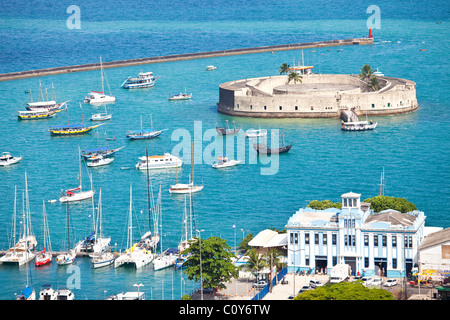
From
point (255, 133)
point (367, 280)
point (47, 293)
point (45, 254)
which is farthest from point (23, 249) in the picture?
point (255, 133)

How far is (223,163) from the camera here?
9531 cm

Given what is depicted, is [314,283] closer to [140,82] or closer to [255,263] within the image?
[255,263]

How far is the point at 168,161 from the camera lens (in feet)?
314

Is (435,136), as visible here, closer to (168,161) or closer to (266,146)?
(266,146)

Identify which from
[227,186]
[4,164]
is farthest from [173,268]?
[4,164]

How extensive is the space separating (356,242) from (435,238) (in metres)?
5.00

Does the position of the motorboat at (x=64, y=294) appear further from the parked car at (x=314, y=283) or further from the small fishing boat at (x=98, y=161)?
the small fishing boat at (x=98, y=161)

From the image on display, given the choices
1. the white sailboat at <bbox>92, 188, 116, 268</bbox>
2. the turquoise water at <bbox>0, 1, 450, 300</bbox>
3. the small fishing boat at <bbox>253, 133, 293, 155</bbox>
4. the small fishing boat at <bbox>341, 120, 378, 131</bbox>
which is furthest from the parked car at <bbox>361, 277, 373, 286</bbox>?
the small fishing boat at <bbox>341, 120, 378, 131</bbox>

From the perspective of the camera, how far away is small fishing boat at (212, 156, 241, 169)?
311 feet

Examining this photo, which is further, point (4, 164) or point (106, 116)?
point (106, 116)

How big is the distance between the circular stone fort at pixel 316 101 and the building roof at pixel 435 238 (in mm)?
62107

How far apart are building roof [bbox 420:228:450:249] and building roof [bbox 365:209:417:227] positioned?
1.50 m
